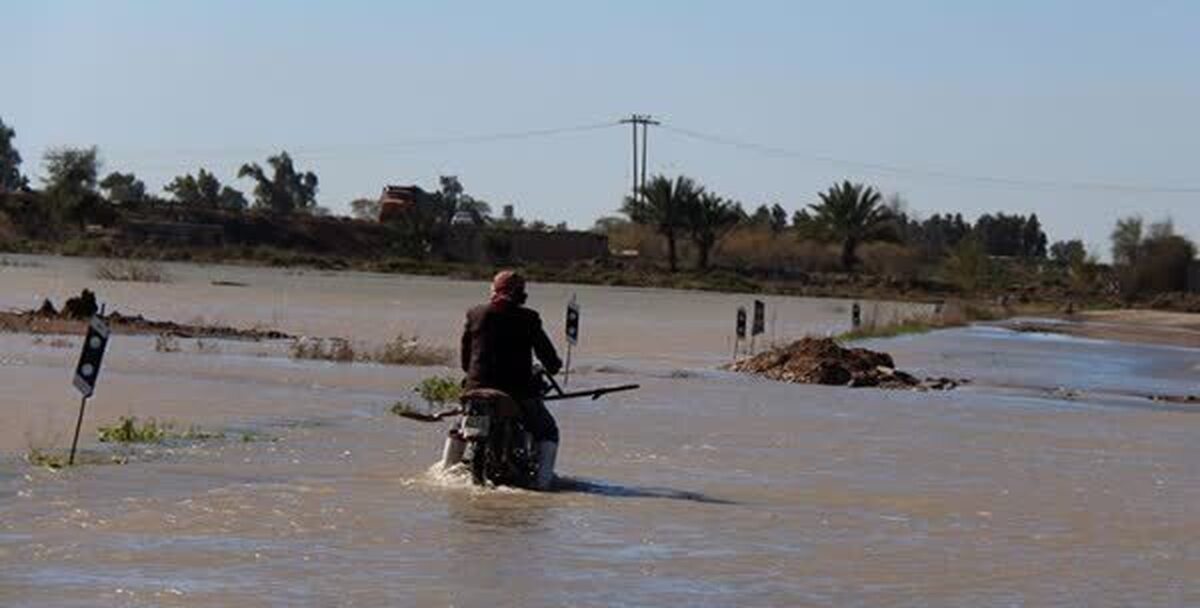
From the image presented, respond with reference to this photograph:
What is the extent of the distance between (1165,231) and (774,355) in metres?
115

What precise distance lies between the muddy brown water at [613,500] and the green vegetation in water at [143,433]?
0.29 meters

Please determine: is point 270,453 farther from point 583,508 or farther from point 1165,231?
point 1165,231

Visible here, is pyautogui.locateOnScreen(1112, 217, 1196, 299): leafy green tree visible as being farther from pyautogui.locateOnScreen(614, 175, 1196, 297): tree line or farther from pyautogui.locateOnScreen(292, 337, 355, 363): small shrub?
pyautogui.locateOnScreen(292, 337, 355, 363): small shrub

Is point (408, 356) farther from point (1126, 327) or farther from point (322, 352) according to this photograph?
point (1126, 327)

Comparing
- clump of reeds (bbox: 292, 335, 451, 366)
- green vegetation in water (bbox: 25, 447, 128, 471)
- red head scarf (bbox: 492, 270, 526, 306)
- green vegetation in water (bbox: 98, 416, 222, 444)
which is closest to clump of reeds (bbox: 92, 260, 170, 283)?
clump of reeds (bbox: 292, 335, 451, 366)

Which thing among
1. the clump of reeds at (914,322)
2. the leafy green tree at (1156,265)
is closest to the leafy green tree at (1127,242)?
the leafy green tree at (1156,265)

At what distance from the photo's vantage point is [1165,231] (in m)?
143

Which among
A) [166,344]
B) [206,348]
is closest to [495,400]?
[166,344]

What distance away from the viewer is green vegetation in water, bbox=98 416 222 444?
17953 mm

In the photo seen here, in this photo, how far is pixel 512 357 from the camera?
15.2m

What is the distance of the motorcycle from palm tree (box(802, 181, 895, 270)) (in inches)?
4035

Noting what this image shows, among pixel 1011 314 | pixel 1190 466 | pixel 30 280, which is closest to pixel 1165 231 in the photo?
pixel 1011 314

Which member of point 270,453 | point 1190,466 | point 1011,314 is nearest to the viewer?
point 270,453

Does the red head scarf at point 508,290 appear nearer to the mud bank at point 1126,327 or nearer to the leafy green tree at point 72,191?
the mud bank at point 1126,327
